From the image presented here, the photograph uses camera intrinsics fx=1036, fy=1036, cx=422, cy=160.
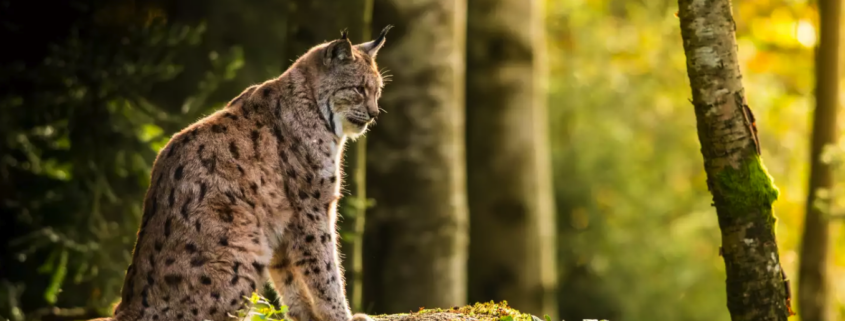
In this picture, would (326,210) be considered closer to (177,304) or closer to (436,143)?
(177,304)

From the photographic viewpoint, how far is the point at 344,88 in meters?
6.83

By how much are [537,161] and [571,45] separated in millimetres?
9230

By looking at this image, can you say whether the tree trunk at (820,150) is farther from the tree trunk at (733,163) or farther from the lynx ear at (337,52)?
the lynx ear at (337,52)

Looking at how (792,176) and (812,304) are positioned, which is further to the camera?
(792,176)

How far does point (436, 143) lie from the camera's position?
10.9 meters

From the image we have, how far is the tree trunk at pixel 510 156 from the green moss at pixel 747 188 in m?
7.06

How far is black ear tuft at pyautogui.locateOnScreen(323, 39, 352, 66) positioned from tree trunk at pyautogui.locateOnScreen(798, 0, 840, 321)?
8167 millimetres

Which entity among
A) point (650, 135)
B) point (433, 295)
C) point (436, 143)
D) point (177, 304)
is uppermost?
point (650, 135)

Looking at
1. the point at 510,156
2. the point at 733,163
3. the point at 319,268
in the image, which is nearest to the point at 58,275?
the point at 319,268

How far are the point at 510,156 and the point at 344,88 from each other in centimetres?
690

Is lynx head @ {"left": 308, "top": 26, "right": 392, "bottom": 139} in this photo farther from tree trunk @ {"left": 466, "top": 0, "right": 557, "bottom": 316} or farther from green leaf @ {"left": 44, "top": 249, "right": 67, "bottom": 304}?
tree trunk @ {"left": 466, "top": 0, "right": 557, "bottom": 316}

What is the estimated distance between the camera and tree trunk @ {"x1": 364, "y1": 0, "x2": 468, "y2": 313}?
10.8 metres

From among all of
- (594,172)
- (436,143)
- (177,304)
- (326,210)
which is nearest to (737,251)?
(326,210)

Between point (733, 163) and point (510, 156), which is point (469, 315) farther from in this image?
point (510, 156)
